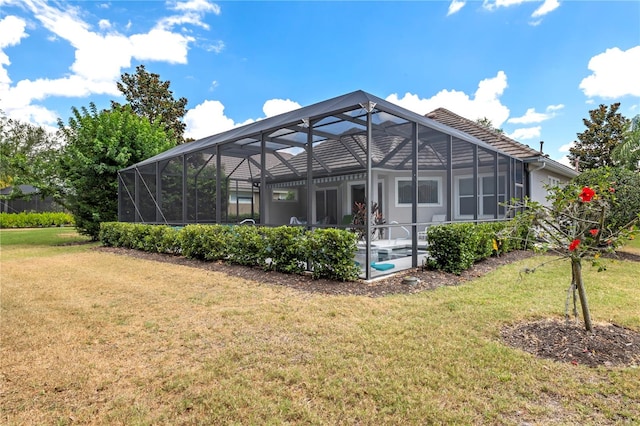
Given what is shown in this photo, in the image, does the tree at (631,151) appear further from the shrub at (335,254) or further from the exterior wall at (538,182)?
the shrub at (335,254)

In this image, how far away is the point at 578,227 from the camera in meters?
4.03

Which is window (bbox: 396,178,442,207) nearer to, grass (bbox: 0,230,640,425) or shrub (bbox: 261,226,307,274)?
shrub (bbox: 261,226,307,274)

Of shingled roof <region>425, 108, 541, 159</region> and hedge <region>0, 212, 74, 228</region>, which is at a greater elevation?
shingled roof <region>425, 108, 541, 159</region>

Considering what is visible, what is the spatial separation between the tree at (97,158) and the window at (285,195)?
6508 mm

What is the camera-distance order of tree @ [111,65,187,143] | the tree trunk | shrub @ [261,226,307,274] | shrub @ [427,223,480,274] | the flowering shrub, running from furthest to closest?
tree @ [111,65,187,143] < shrub @ [427,223,480,274] < shrub @ [261,226,307,274] < the tree trunk < the flowering shrub

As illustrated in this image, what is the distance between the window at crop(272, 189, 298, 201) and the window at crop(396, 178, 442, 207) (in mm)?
5482

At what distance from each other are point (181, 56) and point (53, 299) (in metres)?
16.8

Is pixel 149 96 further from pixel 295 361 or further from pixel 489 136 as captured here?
pixel 295 361

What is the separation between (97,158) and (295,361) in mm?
16179

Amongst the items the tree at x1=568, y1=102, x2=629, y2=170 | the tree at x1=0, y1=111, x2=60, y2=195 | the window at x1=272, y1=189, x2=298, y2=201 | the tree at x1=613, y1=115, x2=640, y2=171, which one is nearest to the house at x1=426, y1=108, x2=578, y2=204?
the tree at x1=613, y1=115, x2=640, y2=171

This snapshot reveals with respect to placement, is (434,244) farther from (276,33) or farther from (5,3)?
(5,3)

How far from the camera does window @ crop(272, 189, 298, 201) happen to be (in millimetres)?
16438

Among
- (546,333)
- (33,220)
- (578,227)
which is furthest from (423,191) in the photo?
(33,220)

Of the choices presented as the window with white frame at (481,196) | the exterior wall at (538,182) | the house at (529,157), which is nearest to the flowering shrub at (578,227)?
the window with white frame at (481,196)
